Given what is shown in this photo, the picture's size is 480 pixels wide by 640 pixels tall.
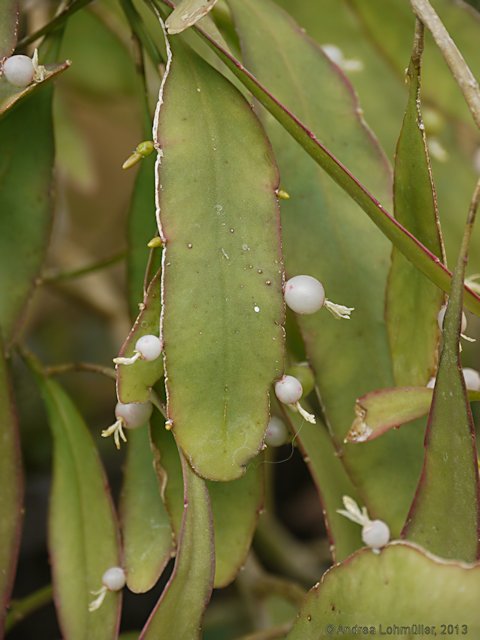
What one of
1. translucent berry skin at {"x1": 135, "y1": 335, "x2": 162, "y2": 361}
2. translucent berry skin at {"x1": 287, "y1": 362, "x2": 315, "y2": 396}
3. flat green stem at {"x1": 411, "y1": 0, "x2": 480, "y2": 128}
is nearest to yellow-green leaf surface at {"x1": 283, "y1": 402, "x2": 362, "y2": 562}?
translucent berry skin at {"x1": 287, "y1": 362, "x2": 315, "y2": 396}

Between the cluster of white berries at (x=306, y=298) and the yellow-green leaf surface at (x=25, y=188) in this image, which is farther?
the yellow-green leaf surface at (x=25, y=188)

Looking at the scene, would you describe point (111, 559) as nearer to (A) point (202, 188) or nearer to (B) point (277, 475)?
(A) point (202, 188)

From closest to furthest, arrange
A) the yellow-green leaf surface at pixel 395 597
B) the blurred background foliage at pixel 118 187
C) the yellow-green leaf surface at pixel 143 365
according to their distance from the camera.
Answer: the yellow-green leaf surface at pixel 395 597, the yellow-green leaf surface at pixel 143 365, the blurred background foliage at pixel 118 187

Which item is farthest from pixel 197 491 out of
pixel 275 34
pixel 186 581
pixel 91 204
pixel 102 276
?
pixel 91 204

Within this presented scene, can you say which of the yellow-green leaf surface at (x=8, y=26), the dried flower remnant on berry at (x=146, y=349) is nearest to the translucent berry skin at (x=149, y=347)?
the dried flower remnant on berry at (x=146, y=349)

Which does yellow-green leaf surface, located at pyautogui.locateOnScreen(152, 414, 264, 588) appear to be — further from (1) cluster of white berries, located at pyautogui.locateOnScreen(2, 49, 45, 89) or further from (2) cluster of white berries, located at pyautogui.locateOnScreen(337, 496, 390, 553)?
(1) cluster of white berries, located at pyautogui.locateOnScreen(2, 49, 45, 89)

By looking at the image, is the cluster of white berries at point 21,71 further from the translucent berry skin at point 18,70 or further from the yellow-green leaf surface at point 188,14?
the yellow-green leaf surface at point 188,14

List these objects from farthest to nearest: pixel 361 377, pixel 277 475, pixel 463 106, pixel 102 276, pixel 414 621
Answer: pixel 277 475, pixel 102 276, pixel 463 106, pixel 361 377, pixel 414 621
